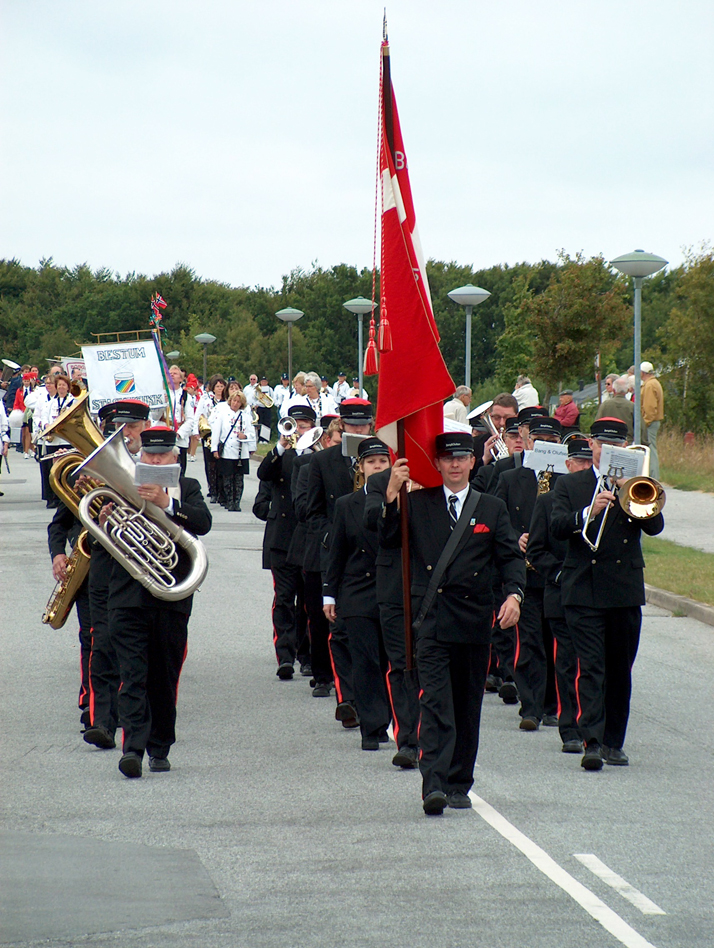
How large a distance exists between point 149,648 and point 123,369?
922 cm

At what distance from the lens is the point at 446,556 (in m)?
7.08

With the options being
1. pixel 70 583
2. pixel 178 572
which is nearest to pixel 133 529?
pixel 178 572

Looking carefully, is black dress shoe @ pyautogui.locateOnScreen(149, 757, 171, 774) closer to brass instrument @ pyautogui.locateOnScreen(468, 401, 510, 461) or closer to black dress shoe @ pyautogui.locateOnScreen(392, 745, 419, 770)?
black dress shoe @ pyautogui.locateOnScreen(392, 745, 419, 770)

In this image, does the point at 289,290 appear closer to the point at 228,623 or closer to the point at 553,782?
the point at 228,623

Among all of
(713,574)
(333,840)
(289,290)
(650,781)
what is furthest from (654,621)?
(289,290)

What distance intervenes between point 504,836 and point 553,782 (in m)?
1.15

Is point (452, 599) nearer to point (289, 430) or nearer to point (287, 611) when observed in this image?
point (287, 611)

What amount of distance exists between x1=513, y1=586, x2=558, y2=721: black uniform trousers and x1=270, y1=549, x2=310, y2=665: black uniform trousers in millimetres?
2169

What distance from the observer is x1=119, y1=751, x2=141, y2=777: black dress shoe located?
7.49 metres

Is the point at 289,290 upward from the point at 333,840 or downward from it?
upward

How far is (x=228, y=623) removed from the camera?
42.7 ft

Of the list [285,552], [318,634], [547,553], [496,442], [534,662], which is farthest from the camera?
[496,442]

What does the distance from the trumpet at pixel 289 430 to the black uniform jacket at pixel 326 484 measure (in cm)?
116

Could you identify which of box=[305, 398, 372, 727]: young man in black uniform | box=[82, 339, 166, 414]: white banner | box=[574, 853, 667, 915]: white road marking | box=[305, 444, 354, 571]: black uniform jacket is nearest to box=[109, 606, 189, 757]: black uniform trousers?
box=[305, 398, 372, 727]: young man in black uniform
